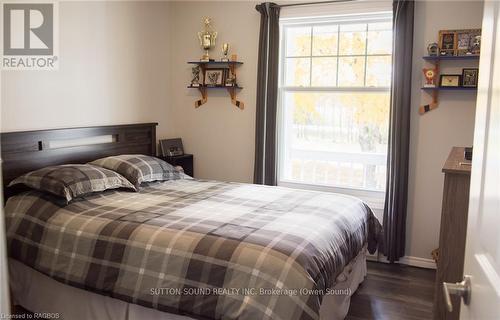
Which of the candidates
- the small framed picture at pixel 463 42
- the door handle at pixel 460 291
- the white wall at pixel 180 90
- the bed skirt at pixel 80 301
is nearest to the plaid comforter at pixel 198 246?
the bed skirt at pixel 80 301

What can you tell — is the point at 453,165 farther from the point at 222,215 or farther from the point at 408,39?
the point at 408,39

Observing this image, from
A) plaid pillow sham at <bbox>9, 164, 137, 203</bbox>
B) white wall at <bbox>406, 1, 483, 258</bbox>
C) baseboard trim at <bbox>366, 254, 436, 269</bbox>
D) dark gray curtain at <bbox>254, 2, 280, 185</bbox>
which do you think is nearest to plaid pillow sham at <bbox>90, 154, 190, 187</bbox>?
plaid pillow sham at <bbox>9, 164, 137, 203</bbox>

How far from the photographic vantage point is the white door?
88cm

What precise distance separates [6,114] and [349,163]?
9.48ft

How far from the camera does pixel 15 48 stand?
3.11 meters

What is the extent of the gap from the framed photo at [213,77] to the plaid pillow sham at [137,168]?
112 cm

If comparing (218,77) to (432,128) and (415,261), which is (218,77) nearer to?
(432,128)

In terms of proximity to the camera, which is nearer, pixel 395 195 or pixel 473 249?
pixel 473 249

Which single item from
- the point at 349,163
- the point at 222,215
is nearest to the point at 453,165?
the point at 222,215

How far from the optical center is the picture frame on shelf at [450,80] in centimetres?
346

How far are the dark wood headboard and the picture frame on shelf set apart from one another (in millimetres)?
2717

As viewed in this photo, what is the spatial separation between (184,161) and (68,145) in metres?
1.30

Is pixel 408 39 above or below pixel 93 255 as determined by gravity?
above

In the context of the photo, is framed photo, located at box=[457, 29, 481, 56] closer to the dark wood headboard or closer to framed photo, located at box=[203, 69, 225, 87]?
framed photo, located at box=[203, 69, 225, 87]
